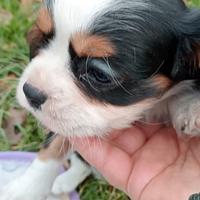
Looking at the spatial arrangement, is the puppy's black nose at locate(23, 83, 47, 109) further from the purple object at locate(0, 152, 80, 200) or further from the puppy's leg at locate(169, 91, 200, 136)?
the purple object at locate(0, 152, 80, 200)

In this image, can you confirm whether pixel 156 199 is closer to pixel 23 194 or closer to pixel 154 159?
pixel 154 159

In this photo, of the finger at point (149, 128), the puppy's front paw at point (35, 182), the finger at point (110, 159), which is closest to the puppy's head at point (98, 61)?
the finger at point (110, 159)

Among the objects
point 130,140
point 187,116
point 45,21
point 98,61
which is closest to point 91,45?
point 98,61

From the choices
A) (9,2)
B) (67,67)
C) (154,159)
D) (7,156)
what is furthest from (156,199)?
(9,2)

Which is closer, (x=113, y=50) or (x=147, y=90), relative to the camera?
(x=113, y=50)

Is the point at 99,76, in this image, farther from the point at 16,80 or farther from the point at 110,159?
the point at 16,80

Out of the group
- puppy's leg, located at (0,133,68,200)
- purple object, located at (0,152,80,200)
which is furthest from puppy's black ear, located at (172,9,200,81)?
purple object, located at (0,152,80,200)
